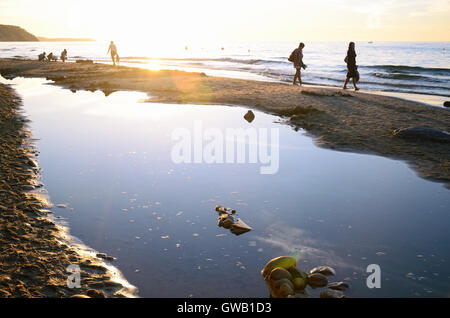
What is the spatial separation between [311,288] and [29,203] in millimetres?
4152

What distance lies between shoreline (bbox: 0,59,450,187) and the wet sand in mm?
5851

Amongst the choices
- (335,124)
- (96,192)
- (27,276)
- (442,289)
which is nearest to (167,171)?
(96,192)

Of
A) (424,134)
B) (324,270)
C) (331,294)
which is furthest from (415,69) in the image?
(331,294)

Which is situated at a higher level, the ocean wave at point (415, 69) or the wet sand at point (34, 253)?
the ocean wave at point (415, 69)

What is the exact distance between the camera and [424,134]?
28.8ft

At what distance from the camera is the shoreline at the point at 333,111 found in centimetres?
795

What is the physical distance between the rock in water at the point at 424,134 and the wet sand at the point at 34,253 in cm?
803

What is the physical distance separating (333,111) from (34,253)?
1036cm

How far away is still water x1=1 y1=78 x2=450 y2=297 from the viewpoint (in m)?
3.63

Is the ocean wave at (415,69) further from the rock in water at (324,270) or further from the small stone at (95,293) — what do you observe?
the small stone at (95,293)

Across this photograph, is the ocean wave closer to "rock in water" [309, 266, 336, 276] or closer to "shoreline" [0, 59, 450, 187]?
"shoreline" [0, 59, 450, 187]

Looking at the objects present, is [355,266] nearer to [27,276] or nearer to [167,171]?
[27,276]

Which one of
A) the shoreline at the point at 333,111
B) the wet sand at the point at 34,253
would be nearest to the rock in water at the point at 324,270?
the wet sand at the point at 34,253

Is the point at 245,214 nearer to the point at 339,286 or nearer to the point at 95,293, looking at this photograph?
the point at 339,286
